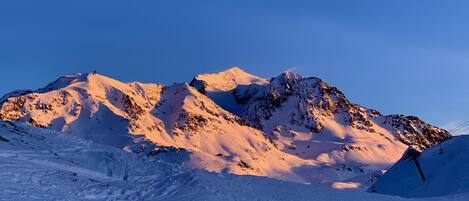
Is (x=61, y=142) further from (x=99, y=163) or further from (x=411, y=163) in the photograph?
(x=411, y=163)

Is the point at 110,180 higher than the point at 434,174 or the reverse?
the reverse

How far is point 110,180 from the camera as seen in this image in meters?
29.8

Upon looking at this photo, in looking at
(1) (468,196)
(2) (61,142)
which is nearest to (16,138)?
(2) (61,142)

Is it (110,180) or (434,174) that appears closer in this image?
(110,180)

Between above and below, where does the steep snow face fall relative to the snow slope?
above

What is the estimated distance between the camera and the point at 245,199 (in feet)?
85.4

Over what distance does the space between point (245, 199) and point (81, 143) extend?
58.9 feet

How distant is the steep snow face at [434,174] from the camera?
54.1 meters

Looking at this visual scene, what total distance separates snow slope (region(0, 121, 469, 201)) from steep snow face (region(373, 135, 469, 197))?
23.7m

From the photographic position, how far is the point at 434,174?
57.9 meters

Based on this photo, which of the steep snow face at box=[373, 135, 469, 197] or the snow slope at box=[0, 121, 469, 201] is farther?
the steep snow face at box=[373, 135, 469, 197]

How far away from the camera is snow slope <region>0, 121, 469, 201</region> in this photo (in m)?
25.1

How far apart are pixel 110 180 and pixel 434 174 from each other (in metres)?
37.5

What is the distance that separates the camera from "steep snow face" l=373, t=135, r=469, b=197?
178 feet
